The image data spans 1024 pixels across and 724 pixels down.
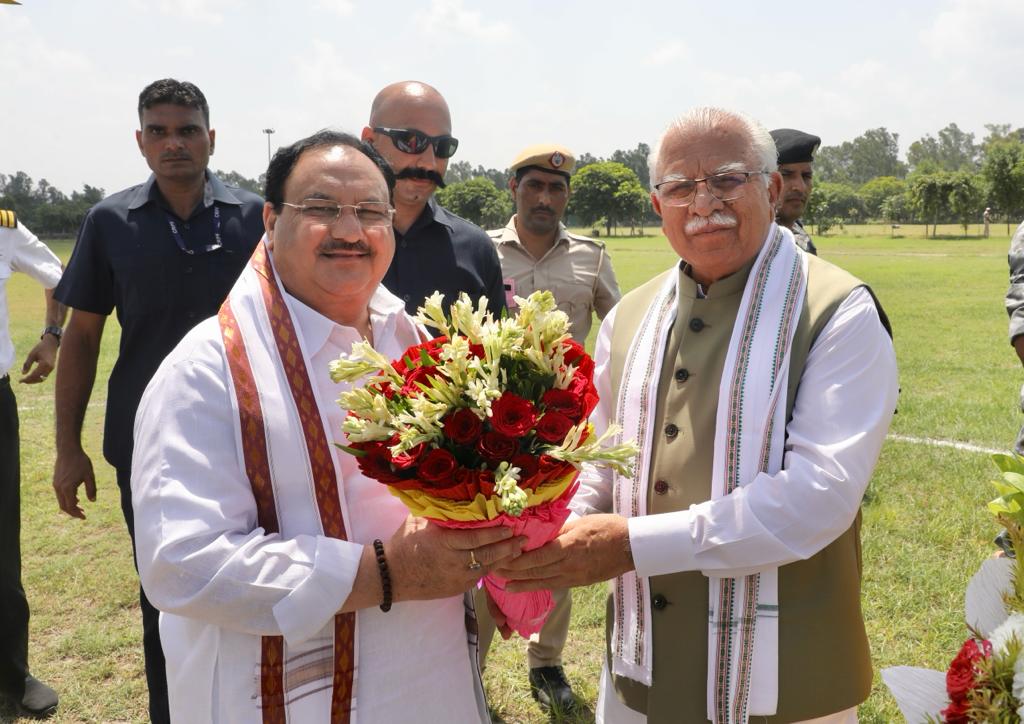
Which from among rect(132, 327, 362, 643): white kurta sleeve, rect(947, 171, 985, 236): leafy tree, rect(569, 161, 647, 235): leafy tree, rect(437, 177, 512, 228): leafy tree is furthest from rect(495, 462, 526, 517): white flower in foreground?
rect(569, 161, 647, 235): leafy tree

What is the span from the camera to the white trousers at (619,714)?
8.49ft

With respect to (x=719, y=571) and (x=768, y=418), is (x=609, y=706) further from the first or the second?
(x=768, y=418)

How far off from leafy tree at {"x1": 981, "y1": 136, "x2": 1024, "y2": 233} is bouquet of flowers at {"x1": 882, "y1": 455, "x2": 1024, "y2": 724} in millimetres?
66474

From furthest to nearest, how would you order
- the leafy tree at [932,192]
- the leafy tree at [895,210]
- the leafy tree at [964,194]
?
the leafy tree at [895,210]
the leafy tree at [932,192]
the leafy tree at [964,194]

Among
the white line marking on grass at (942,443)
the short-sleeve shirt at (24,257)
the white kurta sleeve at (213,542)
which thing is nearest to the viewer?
the white kurta sleeve at (213,542)

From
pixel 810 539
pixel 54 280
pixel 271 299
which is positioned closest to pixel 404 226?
pixel 271 299

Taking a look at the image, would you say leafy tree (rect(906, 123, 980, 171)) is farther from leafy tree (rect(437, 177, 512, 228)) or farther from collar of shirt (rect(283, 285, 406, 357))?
collar of shirt (rect(283, 285, 406, 357))

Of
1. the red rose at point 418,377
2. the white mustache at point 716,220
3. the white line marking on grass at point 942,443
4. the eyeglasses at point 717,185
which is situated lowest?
the white line marking on grass at point 942,443

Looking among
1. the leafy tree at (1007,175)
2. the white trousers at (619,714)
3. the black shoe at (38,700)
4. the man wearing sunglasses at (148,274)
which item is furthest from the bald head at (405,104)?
the leafy tree at (1007,175)

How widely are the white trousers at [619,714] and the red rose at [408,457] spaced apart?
1.37 meters

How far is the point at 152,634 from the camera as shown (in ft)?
12.5

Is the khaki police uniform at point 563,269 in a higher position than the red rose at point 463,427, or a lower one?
higher

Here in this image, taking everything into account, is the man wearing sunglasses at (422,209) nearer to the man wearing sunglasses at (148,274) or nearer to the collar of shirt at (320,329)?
the man wearing sunglasses at (148,274)

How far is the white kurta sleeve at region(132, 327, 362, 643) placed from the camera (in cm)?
205
